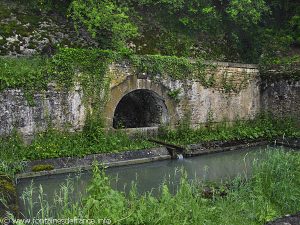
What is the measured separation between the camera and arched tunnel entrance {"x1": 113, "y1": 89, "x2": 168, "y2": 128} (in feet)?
37.4

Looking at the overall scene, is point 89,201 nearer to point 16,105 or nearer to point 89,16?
point 16,105

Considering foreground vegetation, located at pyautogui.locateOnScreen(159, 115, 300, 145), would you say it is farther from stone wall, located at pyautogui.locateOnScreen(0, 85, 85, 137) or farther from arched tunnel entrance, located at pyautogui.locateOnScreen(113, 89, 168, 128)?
stone wall, located at pyautogui.locateOnScreen(0, 85, 85, 137)

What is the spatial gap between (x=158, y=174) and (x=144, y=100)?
4568 mm

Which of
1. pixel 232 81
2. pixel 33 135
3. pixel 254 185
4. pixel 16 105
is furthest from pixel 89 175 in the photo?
pixel 232 81

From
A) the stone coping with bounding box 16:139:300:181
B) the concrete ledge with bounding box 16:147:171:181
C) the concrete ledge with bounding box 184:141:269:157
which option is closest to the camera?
the concrete ledge with bounding box 16:147:171:181

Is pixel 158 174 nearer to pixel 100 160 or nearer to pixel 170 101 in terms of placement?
pixel 100 160

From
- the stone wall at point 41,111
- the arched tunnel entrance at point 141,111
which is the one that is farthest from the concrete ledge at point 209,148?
the stone wall at point 41,111

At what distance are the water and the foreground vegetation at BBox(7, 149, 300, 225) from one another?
958 millimetres

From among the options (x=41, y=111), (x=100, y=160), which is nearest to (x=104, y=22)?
(x=41, y=111)

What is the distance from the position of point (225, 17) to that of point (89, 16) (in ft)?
22.8

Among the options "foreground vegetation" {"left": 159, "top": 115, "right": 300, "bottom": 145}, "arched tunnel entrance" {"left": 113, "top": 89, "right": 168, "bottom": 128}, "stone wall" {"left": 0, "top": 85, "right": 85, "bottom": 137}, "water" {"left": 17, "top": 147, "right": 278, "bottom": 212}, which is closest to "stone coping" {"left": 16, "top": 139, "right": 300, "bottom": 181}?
"water" {"left": 17, "top": 147, "right": 278, "bottom": 212}

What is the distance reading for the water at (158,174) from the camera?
6.93m

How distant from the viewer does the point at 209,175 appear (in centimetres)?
816

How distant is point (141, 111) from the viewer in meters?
12.6
